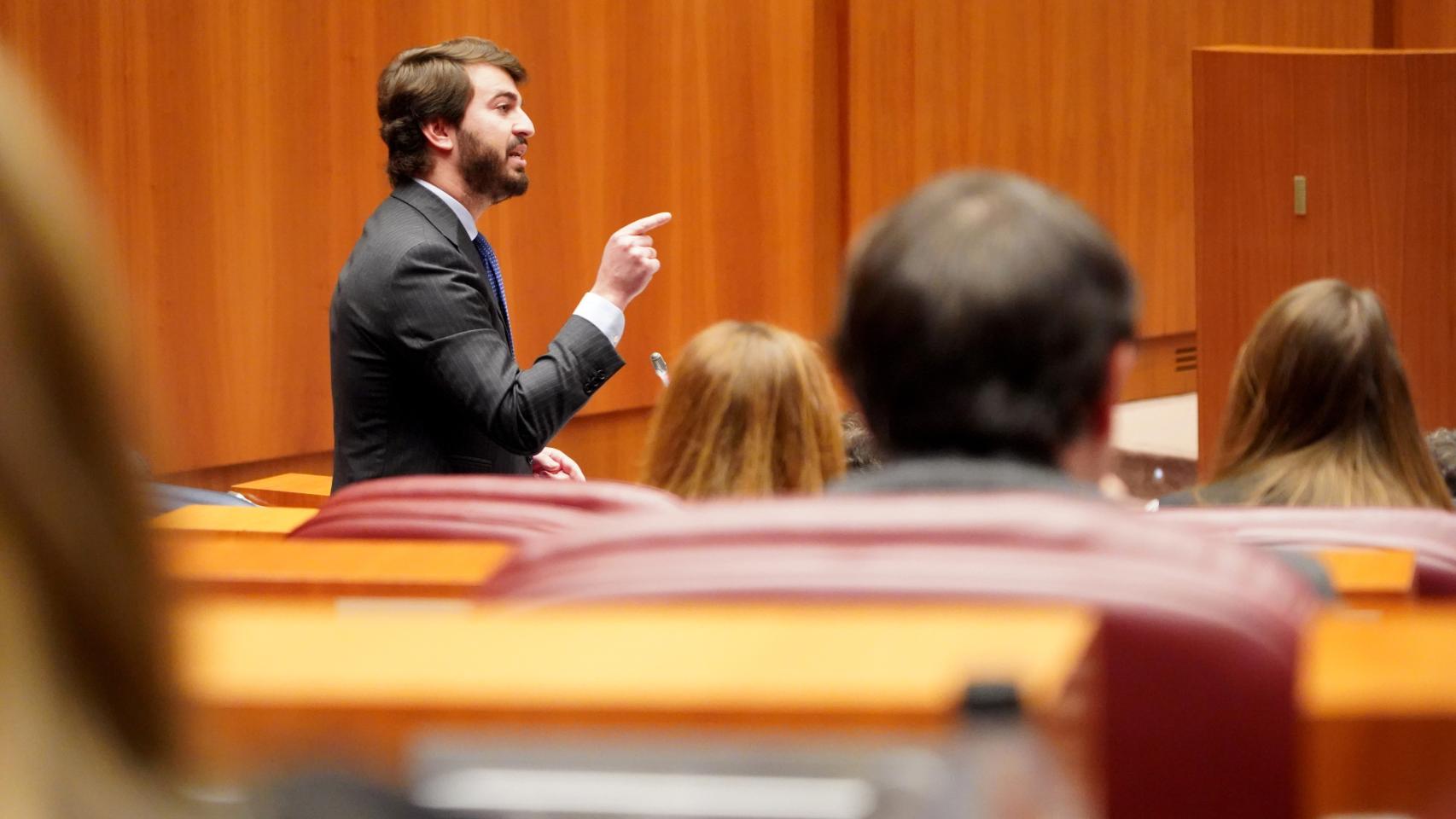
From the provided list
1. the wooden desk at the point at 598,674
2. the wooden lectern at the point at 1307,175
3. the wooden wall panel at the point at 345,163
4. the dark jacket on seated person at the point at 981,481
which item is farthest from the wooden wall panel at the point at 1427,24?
the wooden desk at the point at 598,674

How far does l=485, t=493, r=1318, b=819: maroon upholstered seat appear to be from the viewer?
66cm

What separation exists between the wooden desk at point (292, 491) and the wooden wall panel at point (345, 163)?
0.61 m

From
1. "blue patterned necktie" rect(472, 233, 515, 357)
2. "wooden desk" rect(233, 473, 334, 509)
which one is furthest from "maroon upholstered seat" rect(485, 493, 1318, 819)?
"wooden desk" rect(233, 473, 334, 509)

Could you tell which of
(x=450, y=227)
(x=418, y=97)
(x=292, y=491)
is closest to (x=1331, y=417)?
(x=450, y=227)

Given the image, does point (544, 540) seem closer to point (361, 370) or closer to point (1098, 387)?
point (1098, 387)

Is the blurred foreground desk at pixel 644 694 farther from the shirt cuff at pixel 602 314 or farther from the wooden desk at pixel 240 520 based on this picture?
the shirt cuff at pixel 602 314

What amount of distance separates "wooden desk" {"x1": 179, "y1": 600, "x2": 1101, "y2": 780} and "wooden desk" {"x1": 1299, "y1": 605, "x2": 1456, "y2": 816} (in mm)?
101

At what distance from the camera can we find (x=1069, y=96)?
23.9 ft

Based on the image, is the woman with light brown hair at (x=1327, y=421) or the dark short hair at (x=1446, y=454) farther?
the dark short hair at (x=1446, y=454)

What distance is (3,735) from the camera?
0.48 m

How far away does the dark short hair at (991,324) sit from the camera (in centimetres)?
107

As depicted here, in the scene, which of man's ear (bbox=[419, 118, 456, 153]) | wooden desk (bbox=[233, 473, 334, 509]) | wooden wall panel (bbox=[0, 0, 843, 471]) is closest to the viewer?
man's ear (bbox=[419, 118, 456, 153])

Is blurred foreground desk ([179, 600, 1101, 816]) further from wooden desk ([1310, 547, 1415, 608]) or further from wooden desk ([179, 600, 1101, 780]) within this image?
wooden desk ([1310, 547, 1415, 608])

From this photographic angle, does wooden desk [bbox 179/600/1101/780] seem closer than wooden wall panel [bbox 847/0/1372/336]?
Yes
